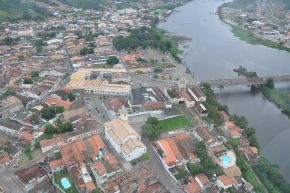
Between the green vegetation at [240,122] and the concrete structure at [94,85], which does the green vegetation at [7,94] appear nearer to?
the concrete structure at [94,85]

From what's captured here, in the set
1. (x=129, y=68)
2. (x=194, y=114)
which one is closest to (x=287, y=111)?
(x=194, y=114)

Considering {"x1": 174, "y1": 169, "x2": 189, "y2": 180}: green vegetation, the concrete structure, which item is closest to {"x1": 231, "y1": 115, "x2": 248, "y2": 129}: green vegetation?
{"x1": 174, "y1": 169, "x2": 189, "y2": 180}: green vegetation

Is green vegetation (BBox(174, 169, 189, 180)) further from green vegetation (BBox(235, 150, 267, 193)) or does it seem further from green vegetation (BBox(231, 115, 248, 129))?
green vegetation (BBox(231, 115, 248, 129))

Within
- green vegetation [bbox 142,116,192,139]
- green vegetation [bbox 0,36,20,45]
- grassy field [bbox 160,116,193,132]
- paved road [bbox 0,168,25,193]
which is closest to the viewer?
paved road [bbox 0,168,25,193]

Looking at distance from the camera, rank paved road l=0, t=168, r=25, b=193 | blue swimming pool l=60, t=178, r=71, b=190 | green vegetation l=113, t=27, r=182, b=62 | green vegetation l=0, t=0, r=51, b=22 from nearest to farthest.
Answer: paved road l=0, t=168, r=25, b=193, blue swimming pool l=60, t=178, r=71, b=190, green vegetation l=113, t=27, r=182, b=62, green vegetation l=0, t=0, r=51, b=22

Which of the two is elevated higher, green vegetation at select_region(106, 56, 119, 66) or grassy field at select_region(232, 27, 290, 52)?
green vegetation at select_region(106, 56, 119, 66)

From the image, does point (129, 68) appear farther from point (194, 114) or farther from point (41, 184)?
point (41, 184)
